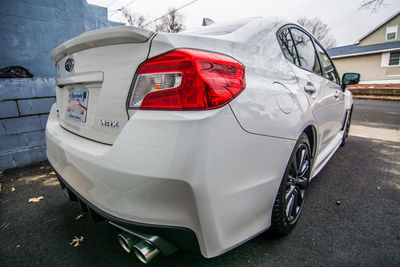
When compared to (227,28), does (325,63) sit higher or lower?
lower

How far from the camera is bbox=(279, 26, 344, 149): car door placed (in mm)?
1740

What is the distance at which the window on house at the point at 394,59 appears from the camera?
20.6 meters

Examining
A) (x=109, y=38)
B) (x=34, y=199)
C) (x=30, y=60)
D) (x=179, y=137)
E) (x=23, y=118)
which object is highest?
(x=30, y=60)

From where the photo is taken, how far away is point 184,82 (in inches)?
37.9

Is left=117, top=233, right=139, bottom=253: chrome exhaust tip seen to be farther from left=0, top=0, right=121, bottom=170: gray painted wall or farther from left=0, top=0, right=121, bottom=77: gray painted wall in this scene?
left=0, top=0, right=121, bottom=77: gray painted wall

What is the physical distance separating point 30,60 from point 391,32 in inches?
1204

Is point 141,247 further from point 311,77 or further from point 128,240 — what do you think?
point 311,77

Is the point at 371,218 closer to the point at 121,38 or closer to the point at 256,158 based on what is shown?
the point at 256,158

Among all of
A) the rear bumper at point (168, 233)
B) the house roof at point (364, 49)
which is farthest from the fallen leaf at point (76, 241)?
the house roof at point (364, 49)

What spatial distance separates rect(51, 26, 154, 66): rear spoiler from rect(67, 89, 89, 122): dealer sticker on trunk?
0.87ft

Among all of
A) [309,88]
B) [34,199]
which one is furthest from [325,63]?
[34,199]

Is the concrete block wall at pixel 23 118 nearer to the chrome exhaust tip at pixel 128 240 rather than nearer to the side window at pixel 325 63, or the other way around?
the chrome exhaust tip at pixel 128 240

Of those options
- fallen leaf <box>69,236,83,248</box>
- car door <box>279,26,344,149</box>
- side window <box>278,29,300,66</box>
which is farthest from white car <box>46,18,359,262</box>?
fallen leaf <box>69,236,83,248</box>

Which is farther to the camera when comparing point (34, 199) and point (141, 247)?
point (34, 199)
